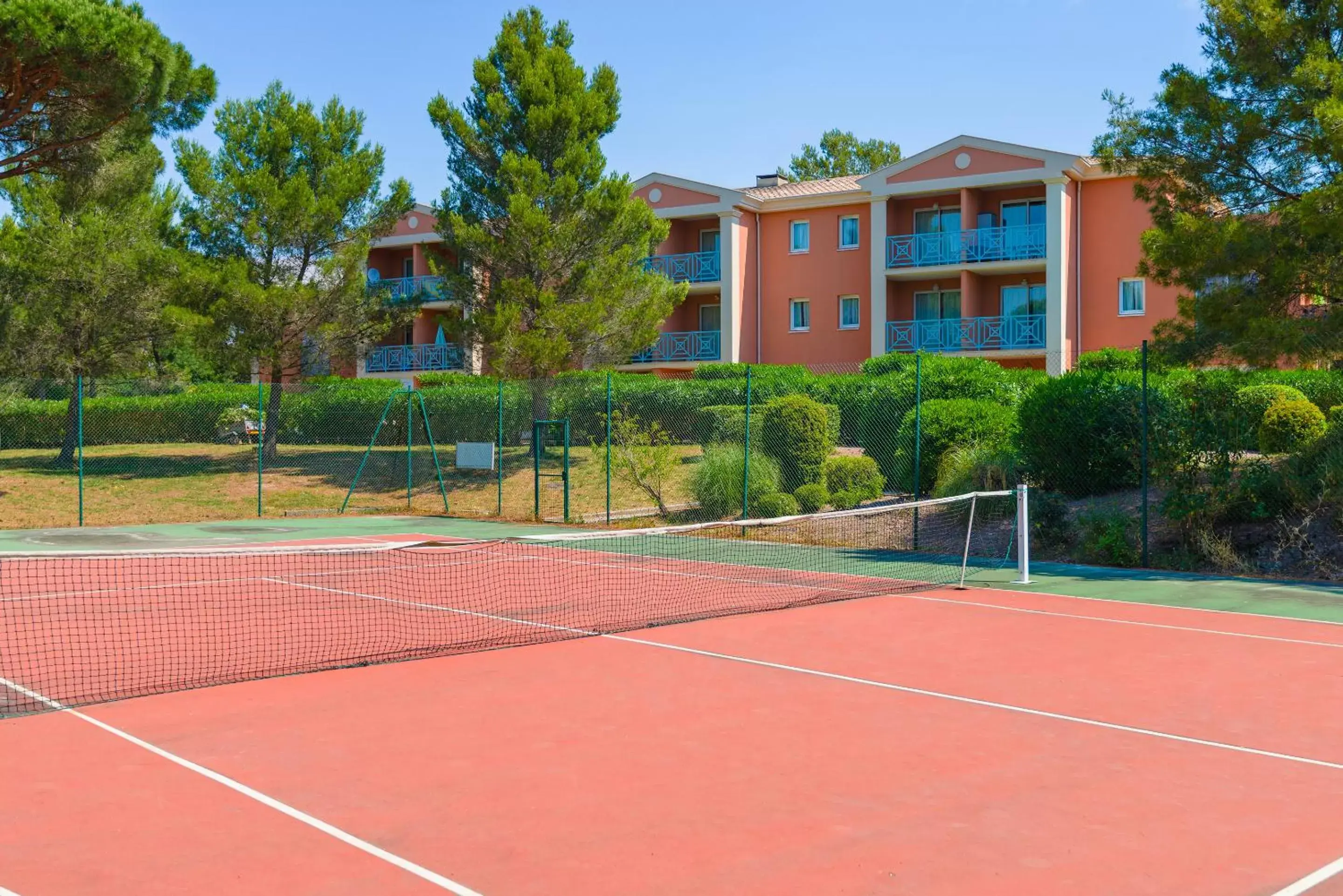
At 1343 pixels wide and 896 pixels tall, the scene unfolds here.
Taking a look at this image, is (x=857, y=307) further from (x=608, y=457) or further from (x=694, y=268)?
(x=608, y=457)

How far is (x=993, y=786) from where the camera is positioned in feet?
18.6

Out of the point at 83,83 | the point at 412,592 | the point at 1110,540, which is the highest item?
the point at 83,83

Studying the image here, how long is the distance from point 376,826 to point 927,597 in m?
8.30

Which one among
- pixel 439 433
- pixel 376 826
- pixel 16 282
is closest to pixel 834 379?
pixel 439 433

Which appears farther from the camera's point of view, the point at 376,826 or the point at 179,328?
the point at 179,328

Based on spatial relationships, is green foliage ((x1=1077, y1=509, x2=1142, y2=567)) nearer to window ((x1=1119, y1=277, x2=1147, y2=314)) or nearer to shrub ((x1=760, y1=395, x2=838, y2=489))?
shrub ((x1=760, y1=395, x2=838, y2=489))

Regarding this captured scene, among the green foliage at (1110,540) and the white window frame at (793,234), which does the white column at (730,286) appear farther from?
the green foliage at (1110,540)

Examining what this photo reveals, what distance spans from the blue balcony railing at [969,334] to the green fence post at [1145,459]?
2008 cm

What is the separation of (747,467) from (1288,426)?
7793mm

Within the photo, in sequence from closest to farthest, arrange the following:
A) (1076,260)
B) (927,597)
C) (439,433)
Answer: (927,597), (439,433), (1076,260)

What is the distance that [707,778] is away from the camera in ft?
19.0

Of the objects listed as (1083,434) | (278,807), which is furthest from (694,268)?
(278,807)

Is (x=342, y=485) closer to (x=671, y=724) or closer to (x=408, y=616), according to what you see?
(x=408, y=616)

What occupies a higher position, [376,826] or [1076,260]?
[1076,260]
